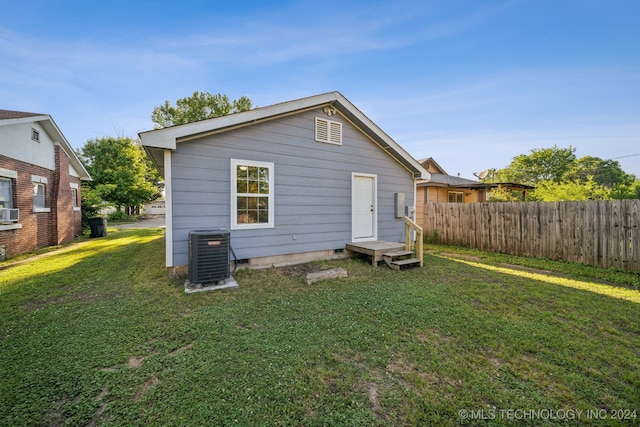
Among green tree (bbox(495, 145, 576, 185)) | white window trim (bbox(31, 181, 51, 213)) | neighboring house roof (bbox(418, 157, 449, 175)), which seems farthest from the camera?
green tree (bbox(495, 145, 576, 185))

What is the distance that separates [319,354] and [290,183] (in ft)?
13.5

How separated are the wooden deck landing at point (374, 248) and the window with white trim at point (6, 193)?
33.5 feet

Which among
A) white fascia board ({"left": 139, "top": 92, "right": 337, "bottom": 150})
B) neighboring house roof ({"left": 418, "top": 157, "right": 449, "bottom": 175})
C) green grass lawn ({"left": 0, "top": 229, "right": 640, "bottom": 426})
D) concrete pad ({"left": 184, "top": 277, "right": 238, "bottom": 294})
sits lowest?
green grass lawn ({"left": 0, "top": 229, "right": 640, "bottom": 426})

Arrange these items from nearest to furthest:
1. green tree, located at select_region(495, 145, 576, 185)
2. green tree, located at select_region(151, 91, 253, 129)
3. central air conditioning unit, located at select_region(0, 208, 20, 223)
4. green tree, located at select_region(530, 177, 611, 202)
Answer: central air conditioning unit, located at select_region(0, 208, 20, 223) → green tree, located at select_region(530, 177, 611, 202) → green tree, located at select_region(151, 91, 253, 129) → green tree, located at select_region(495, 145, 576, 185)

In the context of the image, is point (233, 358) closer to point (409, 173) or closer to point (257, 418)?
point (257, 418)

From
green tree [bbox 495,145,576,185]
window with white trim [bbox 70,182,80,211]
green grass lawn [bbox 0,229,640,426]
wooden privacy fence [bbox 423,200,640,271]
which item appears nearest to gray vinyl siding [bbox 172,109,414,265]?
green grass lawn [bbox 0,229,640,426]

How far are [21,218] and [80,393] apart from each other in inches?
373

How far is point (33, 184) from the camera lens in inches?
331

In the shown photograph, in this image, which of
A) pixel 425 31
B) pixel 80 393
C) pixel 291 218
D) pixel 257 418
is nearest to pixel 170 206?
pixel 291 218

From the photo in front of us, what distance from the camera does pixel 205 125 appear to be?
15.8 ft

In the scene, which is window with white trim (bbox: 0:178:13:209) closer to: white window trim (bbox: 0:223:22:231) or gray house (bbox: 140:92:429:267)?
white window trim (bbox: 0:223:22:231)

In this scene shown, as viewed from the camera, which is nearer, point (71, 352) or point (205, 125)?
point (71, 352)

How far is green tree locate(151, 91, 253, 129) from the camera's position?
26641 mm

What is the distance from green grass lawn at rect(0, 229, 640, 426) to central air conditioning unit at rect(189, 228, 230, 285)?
381 millimetres
